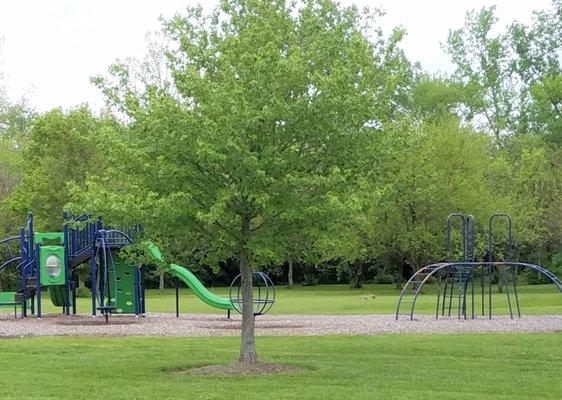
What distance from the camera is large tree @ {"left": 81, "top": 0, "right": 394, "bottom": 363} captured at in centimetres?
1299

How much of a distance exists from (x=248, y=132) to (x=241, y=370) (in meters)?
3.61

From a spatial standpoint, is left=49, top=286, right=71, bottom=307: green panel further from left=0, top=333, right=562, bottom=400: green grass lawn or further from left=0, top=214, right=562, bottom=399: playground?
left=0, top=333, right=562, bottom=400: green grass lawn

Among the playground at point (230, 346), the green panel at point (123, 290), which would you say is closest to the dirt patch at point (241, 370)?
the playground at point (230, 346)

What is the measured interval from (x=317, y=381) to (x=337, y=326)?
10.5 metres

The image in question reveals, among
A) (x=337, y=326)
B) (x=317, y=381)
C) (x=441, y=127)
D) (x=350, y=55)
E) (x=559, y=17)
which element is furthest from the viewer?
(x=559, y=17)

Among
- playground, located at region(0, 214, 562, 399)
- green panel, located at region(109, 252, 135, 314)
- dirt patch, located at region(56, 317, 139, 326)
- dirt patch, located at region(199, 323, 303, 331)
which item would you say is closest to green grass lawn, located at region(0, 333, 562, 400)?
playground, located at region(0, 214, 562, 399)

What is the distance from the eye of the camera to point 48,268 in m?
29.0

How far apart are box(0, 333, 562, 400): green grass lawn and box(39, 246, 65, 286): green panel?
954 cm

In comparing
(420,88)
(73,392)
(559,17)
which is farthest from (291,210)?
(559,17)

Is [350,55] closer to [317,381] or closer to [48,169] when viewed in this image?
[317,381]

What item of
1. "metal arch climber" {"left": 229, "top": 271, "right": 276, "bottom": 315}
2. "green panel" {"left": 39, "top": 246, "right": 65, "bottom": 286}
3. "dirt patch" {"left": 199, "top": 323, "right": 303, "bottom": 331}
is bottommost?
"dirt patch" {"left": 199, "top": 323, "right": 303, "bottom": 331}

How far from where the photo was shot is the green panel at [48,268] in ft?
94.4

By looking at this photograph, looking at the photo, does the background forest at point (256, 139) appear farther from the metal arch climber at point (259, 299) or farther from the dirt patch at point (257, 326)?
the dirt patch at point (257, 326)

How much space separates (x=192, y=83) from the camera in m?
13.2
